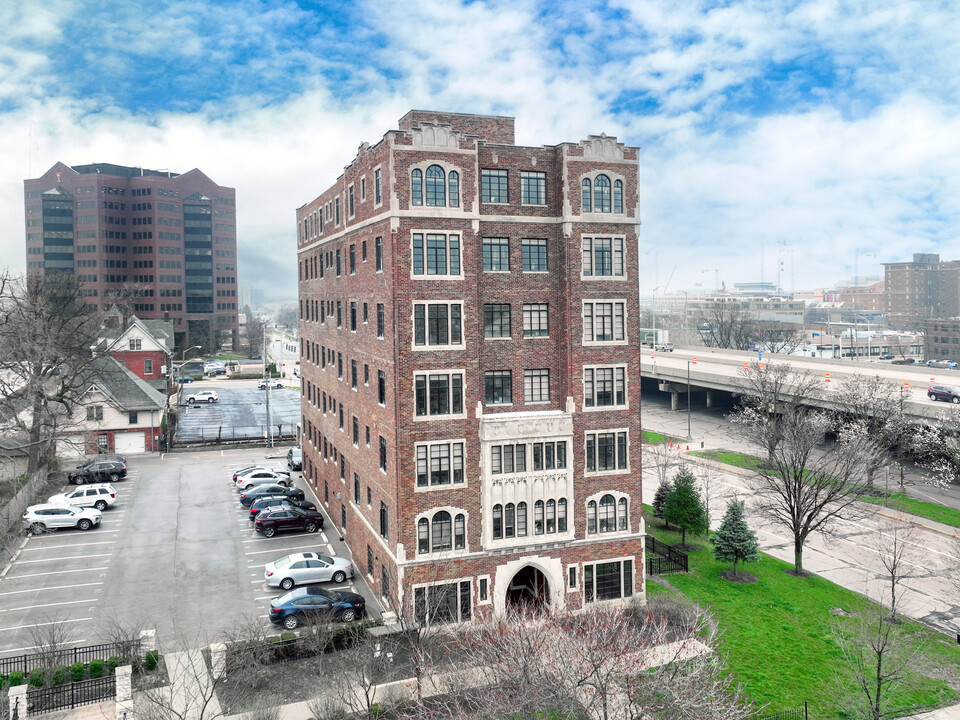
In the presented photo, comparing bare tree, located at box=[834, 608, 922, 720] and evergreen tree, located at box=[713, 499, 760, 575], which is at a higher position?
evergreen tree, located at box=[713, 499, 760, 575]

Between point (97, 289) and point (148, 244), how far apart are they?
16.1m

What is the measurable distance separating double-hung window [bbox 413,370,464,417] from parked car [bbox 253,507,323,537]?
61.5 ft

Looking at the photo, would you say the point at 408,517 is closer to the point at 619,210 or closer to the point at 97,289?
the point at 619,210

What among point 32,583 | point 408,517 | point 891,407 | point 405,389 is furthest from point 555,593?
point 891,407

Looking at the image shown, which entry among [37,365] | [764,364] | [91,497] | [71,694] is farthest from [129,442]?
[764,364]

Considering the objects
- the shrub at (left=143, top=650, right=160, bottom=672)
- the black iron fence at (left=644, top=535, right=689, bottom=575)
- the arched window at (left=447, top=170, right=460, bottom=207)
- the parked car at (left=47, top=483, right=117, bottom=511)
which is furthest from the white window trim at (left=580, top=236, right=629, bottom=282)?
the parked car at (left=47, top=483, right=117, bottom=511)

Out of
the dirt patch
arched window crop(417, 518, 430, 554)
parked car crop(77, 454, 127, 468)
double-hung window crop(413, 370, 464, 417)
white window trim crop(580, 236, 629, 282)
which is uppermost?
white window trim crop(580, 236, 629, 282)

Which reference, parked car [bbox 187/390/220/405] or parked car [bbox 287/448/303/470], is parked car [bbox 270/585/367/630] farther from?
parked car [bbox 187/390/220/405]

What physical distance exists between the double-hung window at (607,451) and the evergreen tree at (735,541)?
29.5ft

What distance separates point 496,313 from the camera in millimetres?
35094

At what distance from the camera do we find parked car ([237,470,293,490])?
58750 millimetres

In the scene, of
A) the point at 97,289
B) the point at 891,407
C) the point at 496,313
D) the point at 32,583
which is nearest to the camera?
the point at 496,313

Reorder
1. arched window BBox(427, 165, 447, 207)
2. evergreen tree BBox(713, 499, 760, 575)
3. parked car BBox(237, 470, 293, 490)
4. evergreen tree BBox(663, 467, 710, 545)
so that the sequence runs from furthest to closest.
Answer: parked car BBox(237, 470, 293, 490), evergreen tree BBox(663, 467, 710, 545), evergreen tree BBox(713, 499, 760, 575), arched window BBox(427, 165, 447, 207)

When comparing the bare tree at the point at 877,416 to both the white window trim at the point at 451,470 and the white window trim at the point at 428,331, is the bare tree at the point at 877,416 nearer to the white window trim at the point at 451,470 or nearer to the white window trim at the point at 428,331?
the white window trim at the point at 451,470
